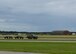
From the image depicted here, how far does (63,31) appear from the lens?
14138 centimetres

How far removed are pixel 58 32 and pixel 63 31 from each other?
12.4ft

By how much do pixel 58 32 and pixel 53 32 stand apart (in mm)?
8761

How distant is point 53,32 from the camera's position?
15212 centimetres

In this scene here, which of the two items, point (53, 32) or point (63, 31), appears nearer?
point (63, 31)

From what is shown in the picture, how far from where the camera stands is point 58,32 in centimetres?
14375

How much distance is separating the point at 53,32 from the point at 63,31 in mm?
12074
